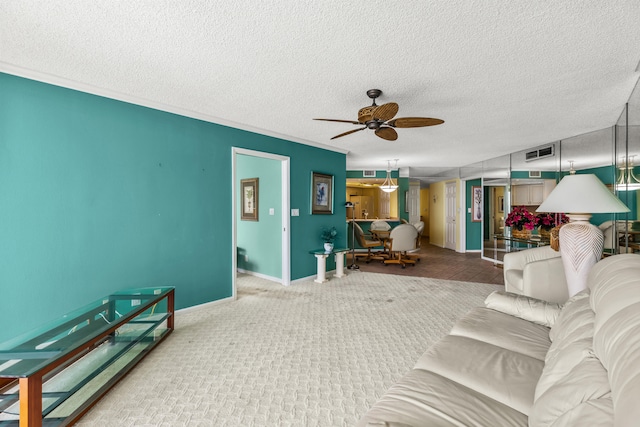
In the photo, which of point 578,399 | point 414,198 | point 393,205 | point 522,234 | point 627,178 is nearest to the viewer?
point 578,399

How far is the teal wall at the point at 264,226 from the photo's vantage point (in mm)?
4758

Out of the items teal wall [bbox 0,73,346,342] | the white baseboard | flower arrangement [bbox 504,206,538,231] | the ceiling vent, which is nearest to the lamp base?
flower arrangement [bbox 504,206,538,231]

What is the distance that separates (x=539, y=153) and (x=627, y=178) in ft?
7.89

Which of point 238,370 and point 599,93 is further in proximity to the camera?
point 599,93

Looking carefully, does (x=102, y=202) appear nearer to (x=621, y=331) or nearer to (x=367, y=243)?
(x=621, y=331)

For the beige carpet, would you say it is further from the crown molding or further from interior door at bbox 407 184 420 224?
interior door at bbox 407 184 420 224

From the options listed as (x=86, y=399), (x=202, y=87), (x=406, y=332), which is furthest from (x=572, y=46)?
(x=86, y=399)

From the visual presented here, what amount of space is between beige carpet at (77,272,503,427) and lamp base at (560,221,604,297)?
1154mm

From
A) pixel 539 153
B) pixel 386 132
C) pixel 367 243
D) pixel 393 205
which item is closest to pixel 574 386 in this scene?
pixel 386 132

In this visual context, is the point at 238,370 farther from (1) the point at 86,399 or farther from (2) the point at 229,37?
(2) the point at 229,37

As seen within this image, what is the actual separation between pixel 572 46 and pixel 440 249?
685cm

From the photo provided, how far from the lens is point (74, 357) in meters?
1.98

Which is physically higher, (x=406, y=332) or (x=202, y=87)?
(x=202, y=87)

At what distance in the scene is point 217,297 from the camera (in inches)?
144
